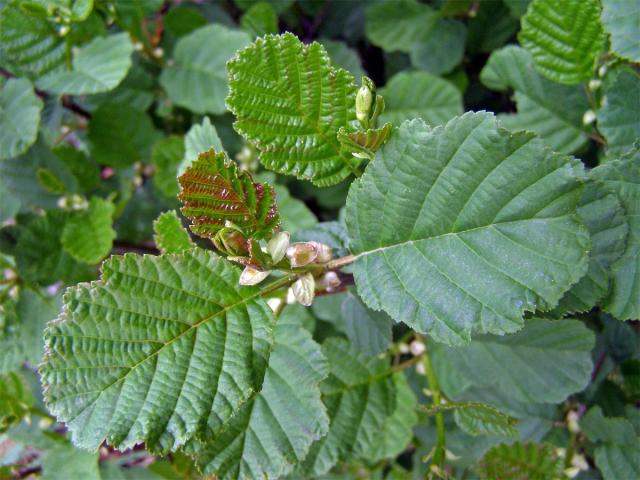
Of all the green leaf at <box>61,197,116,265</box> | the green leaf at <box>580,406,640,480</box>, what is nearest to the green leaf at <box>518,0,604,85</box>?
the green leaf at <box>580,406,640,480</box>

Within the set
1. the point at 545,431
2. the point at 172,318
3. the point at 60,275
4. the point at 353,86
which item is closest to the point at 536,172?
the point at 353,86

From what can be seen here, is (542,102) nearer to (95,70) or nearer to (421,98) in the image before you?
(421,98)

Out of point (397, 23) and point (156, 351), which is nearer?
point (156, 351)

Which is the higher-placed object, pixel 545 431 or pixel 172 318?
pixel 172 318

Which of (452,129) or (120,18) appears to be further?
(120,18)

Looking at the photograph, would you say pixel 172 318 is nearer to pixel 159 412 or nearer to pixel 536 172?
pixel 159 412

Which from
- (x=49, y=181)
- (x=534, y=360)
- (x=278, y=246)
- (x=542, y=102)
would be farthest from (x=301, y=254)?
(x=49, y=181)

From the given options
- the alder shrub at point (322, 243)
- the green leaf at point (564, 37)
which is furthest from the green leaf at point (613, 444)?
the green leaf at point (564, 37)
